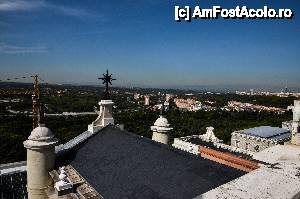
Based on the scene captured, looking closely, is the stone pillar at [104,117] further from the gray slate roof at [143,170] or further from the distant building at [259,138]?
the distant building at [259,138]

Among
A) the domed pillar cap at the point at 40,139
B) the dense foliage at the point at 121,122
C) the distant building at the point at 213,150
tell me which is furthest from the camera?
the dense foliage at the point at 121,122

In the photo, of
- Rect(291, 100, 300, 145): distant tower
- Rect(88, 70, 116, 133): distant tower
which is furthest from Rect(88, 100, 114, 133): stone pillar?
Rect(291, 100, 300, 145): distant tower

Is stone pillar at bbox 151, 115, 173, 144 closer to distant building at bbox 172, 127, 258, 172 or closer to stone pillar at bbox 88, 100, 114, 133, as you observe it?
stone pillar at bbox 88, 100, 114, 133

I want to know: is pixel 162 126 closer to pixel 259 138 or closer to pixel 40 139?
pixel 40 139

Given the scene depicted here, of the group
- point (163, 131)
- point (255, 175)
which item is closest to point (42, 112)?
point (163, 131)

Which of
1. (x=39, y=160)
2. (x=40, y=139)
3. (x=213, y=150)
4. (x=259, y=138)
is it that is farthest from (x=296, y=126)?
(x=259, y=138)

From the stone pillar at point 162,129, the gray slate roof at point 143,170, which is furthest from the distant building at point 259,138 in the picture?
the gray slate roof at point 143,170
